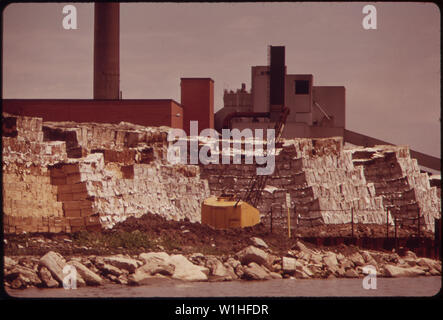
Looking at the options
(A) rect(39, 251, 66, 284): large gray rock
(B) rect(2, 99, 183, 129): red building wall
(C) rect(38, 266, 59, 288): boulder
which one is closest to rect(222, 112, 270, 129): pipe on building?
(B) rect(2, 99, 183, 129): red building wall

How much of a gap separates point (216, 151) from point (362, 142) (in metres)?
7.48

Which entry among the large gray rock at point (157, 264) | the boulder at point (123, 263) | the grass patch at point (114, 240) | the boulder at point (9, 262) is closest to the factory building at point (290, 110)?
the grass patch at point (114, 240)

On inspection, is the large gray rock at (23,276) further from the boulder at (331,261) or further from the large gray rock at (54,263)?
the boulder at (331,261)

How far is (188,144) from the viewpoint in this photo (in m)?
29.4

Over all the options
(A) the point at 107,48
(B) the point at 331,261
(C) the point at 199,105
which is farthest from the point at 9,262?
(A) the point at 107,48

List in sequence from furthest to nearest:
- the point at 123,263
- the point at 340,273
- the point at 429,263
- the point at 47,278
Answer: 1. the point at 429,263
2. the point at 340,273
3. the point at 123,263
4. the point at 47,278

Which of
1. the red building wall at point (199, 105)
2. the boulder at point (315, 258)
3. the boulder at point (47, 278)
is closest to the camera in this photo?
the boulder at point (47, 278)

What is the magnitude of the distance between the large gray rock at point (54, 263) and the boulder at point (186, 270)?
3177 millimetres

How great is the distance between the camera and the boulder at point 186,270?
61.0 ft

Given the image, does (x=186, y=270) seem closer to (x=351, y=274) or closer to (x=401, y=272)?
(x=351, y=274)

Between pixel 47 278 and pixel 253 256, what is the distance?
6.35m

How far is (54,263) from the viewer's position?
17750 millimetres

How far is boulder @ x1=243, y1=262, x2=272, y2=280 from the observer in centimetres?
1936

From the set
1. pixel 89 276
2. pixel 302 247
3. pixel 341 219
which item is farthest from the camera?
pixel 341 219
